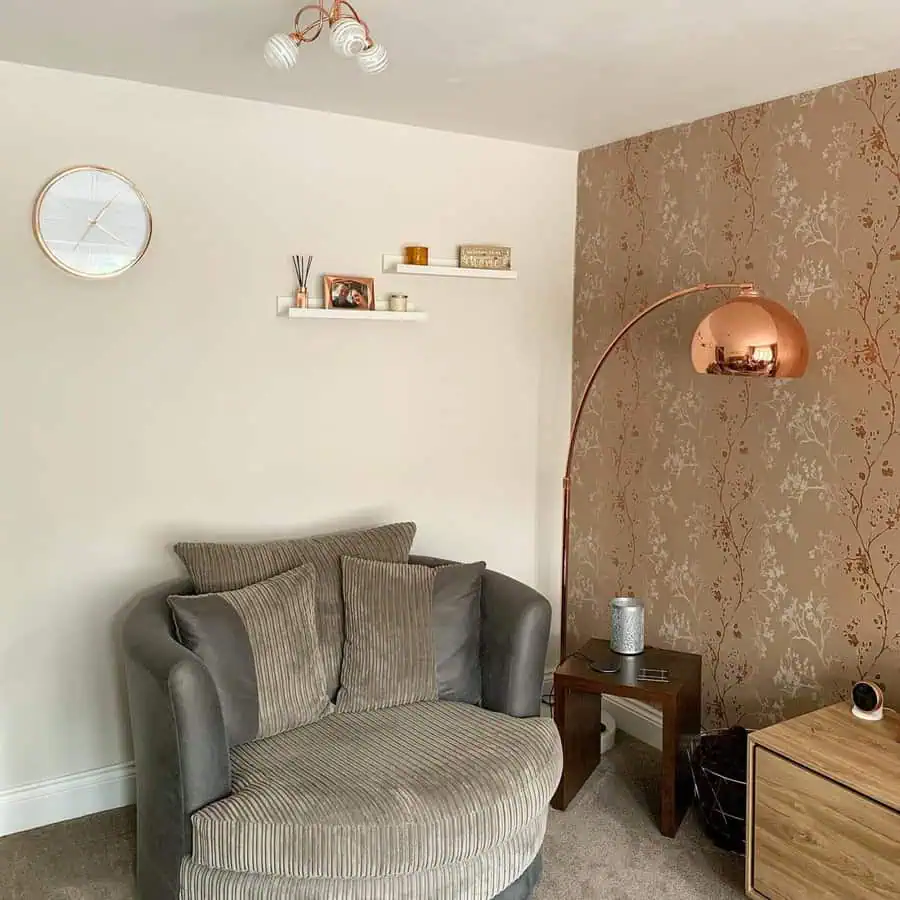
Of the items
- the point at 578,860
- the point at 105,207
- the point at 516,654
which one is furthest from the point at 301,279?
the point at 578,860

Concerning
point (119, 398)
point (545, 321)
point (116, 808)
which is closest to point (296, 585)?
point (119, 398)

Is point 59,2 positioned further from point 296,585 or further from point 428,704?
point 428,704

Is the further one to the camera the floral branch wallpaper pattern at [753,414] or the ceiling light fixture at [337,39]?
the floral branch wallpaper pattern at [753,414]

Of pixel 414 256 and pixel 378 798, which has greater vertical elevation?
pixel 414 256

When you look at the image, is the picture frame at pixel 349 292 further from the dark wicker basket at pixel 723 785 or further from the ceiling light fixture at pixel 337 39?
the dark wicker basket at pixel 723 785

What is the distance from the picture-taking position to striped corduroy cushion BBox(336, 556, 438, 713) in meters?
2.78

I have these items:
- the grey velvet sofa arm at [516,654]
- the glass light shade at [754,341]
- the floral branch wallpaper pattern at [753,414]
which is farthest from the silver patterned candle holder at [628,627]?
the glass light shade at [754,341]

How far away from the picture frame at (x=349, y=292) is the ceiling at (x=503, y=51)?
1.91 feet

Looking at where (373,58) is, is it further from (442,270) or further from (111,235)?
(442,270)

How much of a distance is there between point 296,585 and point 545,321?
63.9 inches

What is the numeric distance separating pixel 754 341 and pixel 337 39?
4.42ft

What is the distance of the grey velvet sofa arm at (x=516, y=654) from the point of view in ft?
9.11

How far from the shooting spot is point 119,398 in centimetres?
296

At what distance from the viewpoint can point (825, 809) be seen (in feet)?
7.63
